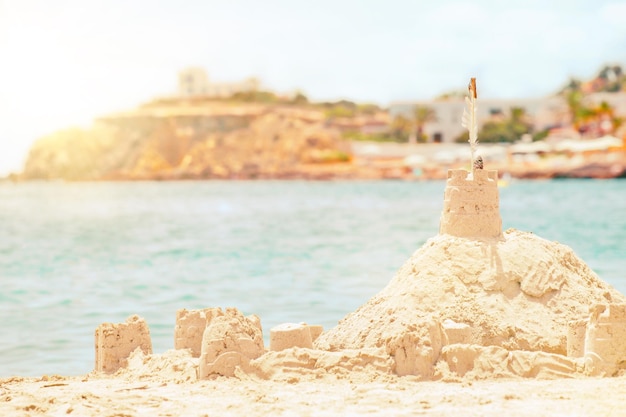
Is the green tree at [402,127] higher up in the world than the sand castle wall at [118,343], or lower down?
higher up

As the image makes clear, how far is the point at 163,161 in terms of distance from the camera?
9456 cm

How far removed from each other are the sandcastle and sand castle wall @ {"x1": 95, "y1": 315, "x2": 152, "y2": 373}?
13mm

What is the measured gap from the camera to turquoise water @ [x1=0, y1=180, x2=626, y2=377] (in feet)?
49.8

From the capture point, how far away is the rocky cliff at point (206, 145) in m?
86.3

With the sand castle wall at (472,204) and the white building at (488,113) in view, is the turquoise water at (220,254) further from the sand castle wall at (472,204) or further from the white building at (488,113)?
the white building at (488,113)

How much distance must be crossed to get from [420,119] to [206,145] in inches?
833

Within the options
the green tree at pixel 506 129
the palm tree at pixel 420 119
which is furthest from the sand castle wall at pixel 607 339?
the palm tree at pixel 420 119

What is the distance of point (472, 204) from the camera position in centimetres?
905

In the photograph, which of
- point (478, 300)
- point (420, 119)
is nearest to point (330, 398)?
point (478, 300)

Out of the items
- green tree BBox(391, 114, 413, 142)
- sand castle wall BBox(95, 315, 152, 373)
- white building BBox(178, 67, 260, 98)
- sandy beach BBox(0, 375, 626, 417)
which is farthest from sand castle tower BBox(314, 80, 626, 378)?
white building BBox(178, 67, 260, 98)

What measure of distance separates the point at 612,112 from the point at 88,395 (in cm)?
7550

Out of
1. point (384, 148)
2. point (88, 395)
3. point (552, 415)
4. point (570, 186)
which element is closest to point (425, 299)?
point (552, 415)

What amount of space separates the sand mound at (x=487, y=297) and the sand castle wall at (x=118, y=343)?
1629 mm

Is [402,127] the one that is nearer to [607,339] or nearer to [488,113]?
[488,113]
